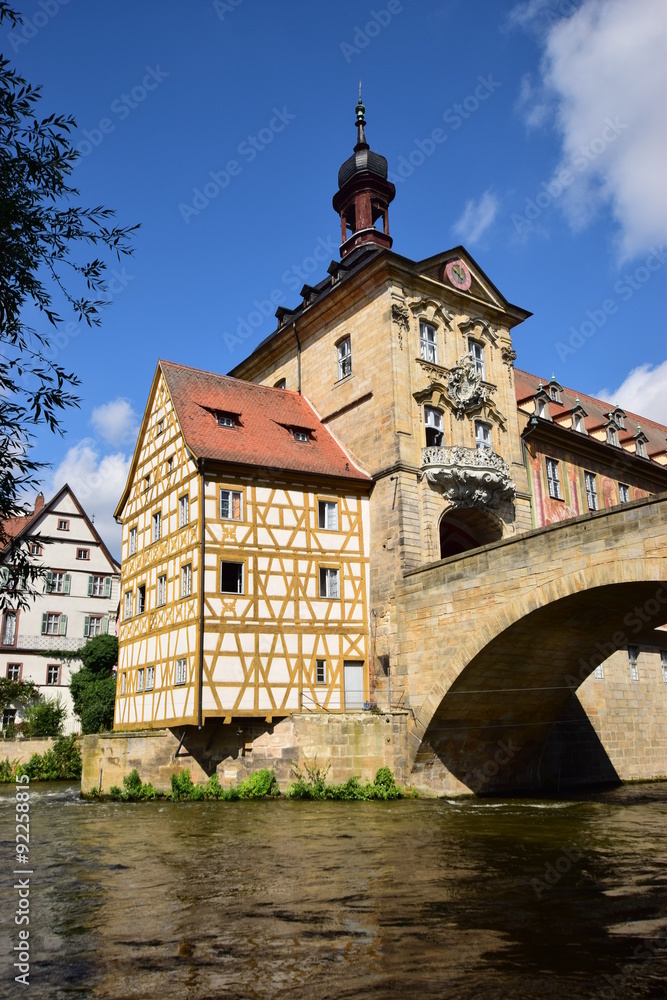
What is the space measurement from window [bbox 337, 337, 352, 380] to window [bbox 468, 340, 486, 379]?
3.92 m

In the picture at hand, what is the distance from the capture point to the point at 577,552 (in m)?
16.9

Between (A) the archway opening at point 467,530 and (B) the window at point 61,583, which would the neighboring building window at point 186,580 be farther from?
(B) the window at point 61,583

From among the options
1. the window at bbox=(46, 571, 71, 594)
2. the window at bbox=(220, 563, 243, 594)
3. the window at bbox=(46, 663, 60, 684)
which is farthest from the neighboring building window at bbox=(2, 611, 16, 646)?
the window at bbox=(220, 563, 243, 594)

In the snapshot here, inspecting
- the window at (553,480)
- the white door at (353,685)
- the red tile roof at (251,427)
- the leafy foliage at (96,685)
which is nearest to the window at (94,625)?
the leafy foliage at (96,685)

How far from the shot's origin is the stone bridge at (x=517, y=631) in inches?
645

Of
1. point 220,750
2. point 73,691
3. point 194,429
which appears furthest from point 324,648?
point 73,691

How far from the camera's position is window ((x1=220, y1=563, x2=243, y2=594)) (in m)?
21.6

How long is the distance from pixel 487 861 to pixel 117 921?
17.7ft

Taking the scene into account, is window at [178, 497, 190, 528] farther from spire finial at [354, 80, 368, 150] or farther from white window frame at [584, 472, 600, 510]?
spire finial at [354, 80, 368, 150]

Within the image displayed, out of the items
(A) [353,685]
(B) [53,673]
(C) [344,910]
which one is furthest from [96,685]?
(C) [344,910]

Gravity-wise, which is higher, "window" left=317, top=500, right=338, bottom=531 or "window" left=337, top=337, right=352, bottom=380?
"window" left=337, top=337, right=352, bottom=380

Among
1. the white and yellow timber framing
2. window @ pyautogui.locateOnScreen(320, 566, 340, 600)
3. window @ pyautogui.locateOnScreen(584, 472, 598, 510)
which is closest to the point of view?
the white and yellow timber framing

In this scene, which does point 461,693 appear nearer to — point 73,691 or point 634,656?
point 634,656

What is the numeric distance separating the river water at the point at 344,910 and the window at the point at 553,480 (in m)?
16.5
